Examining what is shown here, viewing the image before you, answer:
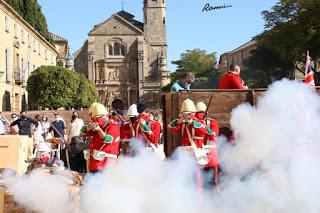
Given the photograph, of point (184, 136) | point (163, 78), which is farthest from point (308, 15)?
point (163, 78)

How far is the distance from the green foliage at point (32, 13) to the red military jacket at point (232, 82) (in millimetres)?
45963

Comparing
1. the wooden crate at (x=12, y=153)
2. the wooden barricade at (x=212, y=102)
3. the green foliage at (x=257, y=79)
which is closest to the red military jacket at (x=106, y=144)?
the wooden barricade at (x=212, y=102)

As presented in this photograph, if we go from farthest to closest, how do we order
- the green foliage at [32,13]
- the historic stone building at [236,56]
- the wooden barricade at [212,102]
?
1. the historic stone building at [236,56]
2. the green foliage at [32,13]
3. the wooden barricade at [212,102]

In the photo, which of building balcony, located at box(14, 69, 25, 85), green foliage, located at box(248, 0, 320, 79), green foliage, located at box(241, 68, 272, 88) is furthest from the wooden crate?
green foliage, located at box(241, 68, 272, 88)

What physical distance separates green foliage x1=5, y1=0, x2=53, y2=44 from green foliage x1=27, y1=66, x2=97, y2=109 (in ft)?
22.6

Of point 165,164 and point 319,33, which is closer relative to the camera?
point 165,164

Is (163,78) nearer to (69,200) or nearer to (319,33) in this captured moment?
(319,33)

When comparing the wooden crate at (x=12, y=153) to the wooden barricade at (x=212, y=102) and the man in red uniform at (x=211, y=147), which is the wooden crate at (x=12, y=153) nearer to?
the wooden barricade at (x=212, y=102)

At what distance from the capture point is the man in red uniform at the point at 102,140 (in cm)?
921

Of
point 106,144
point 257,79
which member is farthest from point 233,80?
point 257,79

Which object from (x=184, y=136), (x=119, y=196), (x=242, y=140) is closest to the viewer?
(x=119, y=196)

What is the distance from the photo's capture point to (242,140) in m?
8.11

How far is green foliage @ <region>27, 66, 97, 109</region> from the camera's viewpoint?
5238 centimetres

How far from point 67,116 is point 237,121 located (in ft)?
70.1
